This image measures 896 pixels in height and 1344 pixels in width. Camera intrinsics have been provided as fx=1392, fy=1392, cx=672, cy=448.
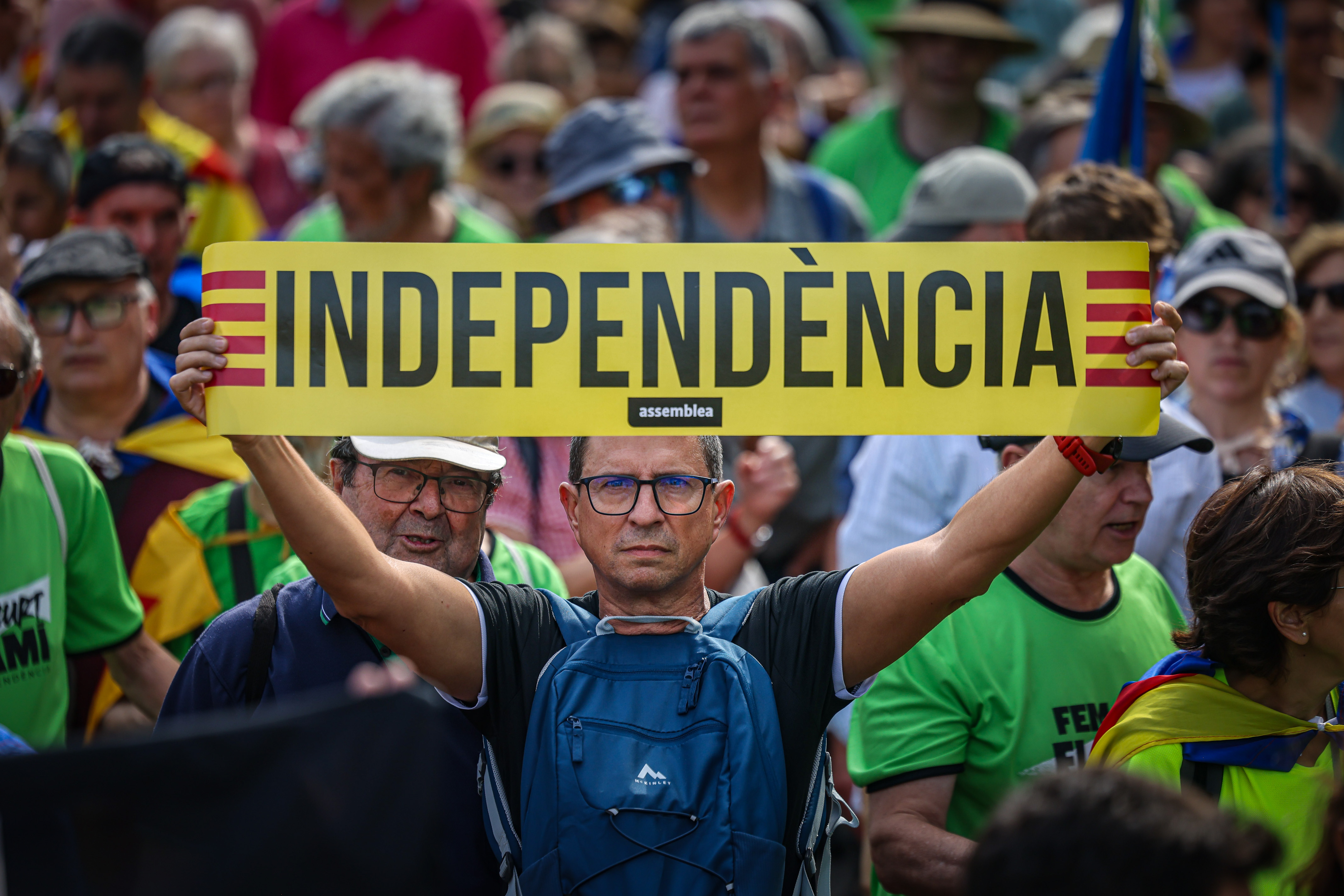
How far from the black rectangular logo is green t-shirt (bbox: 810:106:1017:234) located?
13.3 ft

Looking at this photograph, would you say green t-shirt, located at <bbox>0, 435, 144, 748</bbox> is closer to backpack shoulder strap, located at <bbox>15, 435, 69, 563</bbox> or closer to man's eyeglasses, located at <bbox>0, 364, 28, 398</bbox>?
backpack shoulder strap, located at <bbox>15, 435, 69, 563</bbox>

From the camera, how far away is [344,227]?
5812 millimetres

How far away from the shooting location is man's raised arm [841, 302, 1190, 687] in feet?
8.64

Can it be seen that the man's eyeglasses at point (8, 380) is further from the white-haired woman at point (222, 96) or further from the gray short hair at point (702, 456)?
the white-haired woman at point (222, 96)

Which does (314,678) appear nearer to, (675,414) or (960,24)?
(675,414)

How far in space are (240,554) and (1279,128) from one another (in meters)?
4.56

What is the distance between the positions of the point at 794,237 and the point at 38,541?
3.32m

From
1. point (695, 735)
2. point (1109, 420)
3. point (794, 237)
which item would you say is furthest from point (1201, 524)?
point (794, 237)

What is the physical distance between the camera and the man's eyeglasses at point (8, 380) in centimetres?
332

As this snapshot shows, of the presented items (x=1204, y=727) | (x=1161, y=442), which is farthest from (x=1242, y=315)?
(x=1204, y=727)

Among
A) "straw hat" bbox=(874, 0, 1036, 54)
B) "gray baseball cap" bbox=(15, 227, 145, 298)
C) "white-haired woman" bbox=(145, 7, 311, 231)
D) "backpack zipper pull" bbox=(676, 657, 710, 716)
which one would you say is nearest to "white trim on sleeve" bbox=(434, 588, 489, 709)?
"backpack zipper pull" bbox=(676, 657, 710, 716)

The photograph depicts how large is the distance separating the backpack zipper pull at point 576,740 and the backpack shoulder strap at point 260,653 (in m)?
0.75

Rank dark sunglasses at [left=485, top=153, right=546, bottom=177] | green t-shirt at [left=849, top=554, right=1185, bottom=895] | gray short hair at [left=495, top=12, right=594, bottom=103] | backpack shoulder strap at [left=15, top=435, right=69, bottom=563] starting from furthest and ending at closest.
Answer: gray short hair at [left=495, top=12, right=594, bottom=103], dark sunglasses at [left=485, top=153, right=546, bottom=177], backpack shoulder strap at [left=15, top=435, right=69, bottom=563], green t-shirt at [left=849, top=554, right=1185, bottom=895]

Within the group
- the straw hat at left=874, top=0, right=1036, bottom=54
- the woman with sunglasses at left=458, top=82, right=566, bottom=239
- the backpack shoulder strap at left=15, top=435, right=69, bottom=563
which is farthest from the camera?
the woman with sunglasses at left=458, top=82, right=566, bottom=239
